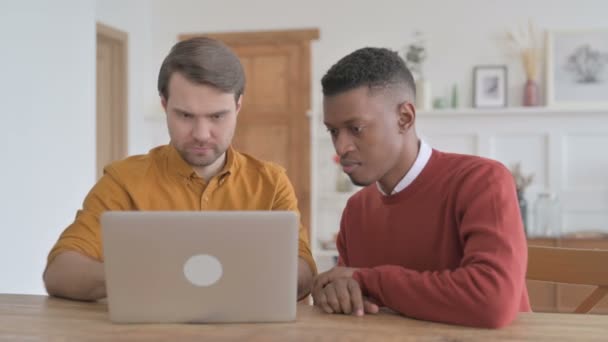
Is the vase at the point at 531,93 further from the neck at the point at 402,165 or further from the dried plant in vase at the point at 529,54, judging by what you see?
the neck at the point at 402,165

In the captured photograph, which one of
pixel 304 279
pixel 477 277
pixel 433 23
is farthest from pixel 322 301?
pixel 433 23

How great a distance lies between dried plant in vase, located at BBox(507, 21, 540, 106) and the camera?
211 inches

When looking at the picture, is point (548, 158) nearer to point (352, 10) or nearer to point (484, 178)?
point (352, 10)

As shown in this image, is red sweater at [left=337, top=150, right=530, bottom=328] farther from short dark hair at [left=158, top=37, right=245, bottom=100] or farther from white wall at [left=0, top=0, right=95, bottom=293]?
white wall at [left=0, top=0, right=95, bottom=293]

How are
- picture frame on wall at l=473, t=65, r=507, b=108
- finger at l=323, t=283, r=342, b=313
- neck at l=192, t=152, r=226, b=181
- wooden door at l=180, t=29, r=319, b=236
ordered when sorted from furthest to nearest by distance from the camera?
wooden door at l=180, t=29, r=319, b=236
picture frame on wall at l=473, t=65, r=507, b=108
neck at l=192, t=152, r=226, b=181
finger at l=323, t=283, r=342, b=313

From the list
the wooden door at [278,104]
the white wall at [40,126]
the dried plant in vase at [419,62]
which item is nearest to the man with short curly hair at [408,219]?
the white wall at [40,126]

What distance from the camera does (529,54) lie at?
17.6 feet

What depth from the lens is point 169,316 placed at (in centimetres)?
127

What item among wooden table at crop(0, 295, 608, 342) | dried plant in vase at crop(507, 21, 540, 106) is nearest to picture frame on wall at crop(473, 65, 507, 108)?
dried plant in vase at crop(507, 21, 540, 106)

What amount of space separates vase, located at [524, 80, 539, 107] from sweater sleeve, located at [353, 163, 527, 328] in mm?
4060

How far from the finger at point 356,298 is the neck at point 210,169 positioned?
50 centimetres

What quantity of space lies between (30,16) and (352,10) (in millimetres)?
2908

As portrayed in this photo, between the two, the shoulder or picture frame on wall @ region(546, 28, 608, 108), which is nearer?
the shoulder

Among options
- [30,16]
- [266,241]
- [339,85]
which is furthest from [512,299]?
[30,16]
